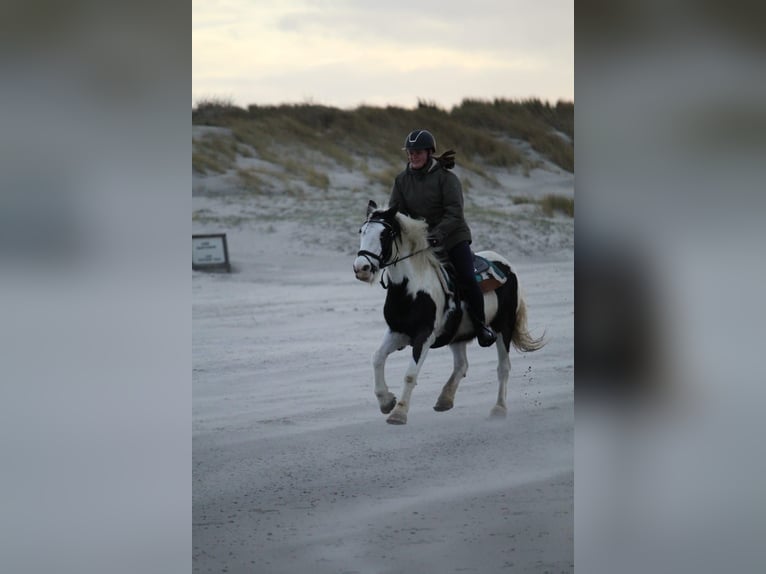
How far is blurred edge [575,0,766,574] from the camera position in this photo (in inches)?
213

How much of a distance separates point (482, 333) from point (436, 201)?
0.69m

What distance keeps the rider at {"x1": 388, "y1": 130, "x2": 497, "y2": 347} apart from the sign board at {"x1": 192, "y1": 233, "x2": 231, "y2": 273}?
6.65 feet

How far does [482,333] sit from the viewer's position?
5281 mm

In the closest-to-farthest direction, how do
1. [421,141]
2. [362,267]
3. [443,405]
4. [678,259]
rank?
[362,267] → [421,141] → [443,405] → [678,259]

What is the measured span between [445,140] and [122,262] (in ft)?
7.09

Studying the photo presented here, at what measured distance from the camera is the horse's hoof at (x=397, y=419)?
531cm

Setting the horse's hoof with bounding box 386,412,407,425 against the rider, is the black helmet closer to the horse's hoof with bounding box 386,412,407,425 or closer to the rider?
the rider

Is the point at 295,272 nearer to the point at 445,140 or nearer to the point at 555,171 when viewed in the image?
the point at 445,140

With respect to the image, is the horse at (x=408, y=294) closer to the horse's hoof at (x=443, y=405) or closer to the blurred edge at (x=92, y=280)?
the horse's hoof at (x=443, y=405)

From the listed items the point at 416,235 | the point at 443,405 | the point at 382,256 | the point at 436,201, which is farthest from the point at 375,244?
the point at 443,405

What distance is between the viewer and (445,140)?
641 centimetres

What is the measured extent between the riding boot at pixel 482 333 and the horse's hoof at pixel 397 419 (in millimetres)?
508

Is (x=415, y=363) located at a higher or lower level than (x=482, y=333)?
lower

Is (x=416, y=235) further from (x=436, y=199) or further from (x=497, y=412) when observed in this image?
(x=497, y=412)
